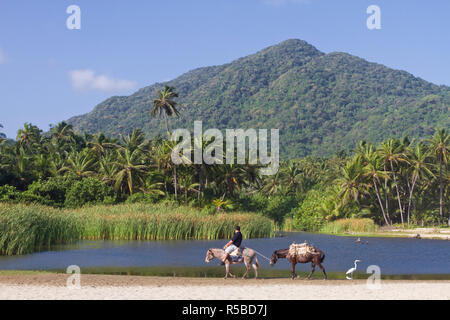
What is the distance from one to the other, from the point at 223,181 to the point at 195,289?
65.5m

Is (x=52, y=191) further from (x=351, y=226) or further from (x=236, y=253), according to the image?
(x=236, y=253)

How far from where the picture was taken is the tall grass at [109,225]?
33.7m

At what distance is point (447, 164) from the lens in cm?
9144

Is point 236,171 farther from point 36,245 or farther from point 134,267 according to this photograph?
point 134,267

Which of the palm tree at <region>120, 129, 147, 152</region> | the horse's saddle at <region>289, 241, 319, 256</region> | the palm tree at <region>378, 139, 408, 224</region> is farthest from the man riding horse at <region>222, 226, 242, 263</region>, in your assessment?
the palm tree at <region>378, 139, 408, 224</region>

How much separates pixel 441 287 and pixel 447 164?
76860mm

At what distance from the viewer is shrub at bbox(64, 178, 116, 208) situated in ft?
221

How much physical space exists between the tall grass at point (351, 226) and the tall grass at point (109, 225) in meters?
19.3

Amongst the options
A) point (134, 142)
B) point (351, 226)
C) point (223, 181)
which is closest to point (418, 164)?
point (351, 226)

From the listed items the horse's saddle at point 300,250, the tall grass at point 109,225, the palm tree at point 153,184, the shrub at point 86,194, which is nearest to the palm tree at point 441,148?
the tall grass at point 109,225

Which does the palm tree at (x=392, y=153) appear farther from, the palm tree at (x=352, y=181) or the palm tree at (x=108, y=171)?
the palm tree at (x=108, y=171)

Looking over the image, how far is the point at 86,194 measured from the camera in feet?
227

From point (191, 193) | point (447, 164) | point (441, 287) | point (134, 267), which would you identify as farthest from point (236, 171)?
point (441, 287)

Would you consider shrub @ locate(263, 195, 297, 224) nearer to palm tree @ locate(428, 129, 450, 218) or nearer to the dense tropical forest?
the dense tropical forest
